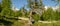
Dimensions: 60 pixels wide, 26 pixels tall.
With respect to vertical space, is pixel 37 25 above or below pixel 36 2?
below

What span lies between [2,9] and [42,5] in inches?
1113

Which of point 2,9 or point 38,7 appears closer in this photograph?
point 38,7

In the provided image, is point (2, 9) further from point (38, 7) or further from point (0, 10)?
point (38, 7)

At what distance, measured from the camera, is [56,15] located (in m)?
59.9

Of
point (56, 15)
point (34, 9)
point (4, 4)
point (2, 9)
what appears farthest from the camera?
point (56, 15)

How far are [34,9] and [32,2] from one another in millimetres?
1491

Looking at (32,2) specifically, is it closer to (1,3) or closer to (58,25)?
(58,25)

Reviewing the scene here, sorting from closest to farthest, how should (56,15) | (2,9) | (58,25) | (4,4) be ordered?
(58,25) → (2,9) → (4,4) → (56,15)

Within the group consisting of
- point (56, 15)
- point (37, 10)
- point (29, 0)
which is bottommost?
point (56, 15)

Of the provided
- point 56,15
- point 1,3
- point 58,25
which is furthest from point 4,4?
point 58,25

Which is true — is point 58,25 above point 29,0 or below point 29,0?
below

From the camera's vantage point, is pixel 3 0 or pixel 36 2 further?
pixel 3 0

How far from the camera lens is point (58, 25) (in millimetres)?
26219

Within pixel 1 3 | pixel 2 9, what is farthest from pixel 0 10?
pixel 1 3
